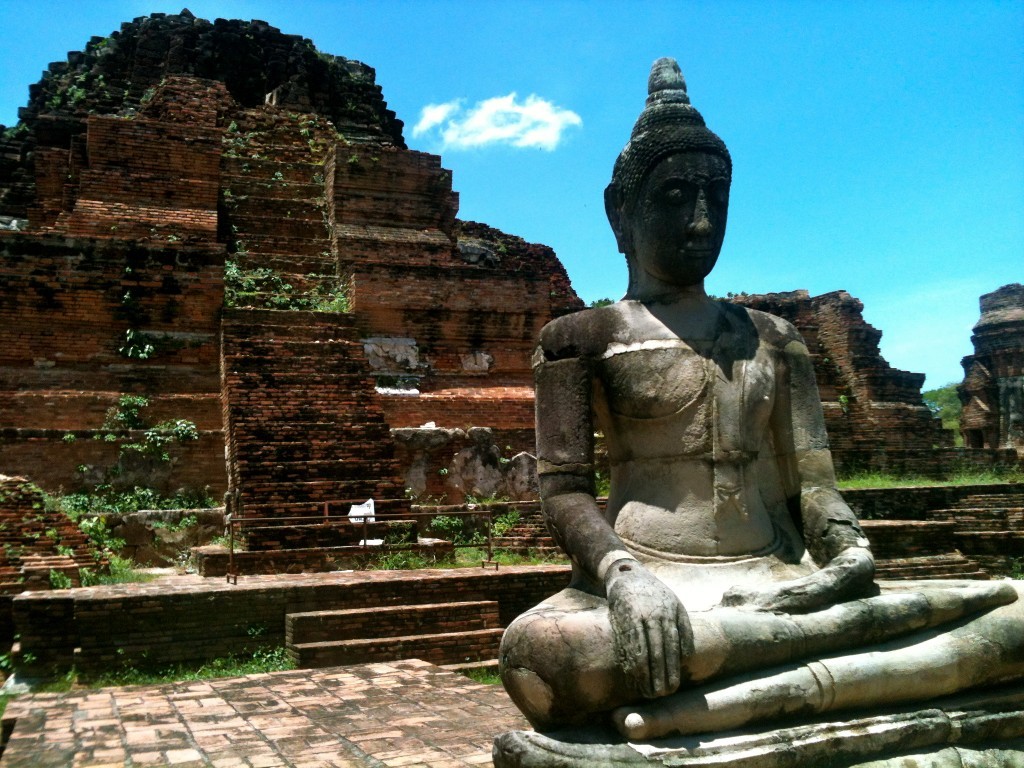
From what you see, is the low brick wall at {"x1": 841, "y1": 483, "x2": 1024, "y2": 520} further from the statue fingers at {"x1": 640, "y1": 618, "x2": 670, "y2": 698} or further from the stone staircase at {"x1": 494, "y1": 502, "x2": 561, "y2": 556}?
the statue fingers at {"x1": 640, "y1": 618, "x2": 670, "y2": 698}

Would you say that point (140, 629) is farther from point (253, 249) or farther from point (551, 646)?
point (253, 249)

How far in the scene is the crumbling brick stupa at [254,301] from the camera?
10.9m

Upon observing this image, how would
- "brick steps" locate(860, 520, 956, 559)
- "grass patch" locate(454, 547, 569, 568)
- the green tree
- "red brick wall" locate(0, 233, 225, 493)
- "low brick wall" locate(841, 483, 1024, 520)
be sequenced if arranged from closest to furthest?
"grass patch" locate(454, 547, 569, 568) → "red brick wall" locate(0, 233, 225, 493) → "brick steps" locate(860, 520, 956, 559) → "low brick wall" locate(841, 483, 1024, 520) → the green tree

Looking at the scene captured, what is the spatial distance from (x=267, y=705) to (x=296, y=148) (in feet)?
48.0

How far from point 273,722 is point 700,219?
11.1 ft

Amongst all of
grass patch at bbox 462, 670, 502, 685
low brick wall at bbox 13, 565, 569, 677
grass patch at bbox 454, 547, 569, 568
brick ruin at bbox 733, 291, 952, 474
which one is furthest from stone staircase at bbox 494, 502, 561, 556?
brick ruin at bbox 733, 291, 952, 474

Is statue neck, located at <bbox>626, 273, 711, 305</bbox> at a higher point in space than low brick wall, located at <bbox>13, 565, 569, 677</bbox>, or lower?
higher

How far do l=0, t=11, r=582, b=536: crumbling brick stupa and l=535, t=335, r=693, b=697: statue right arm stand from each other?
6.73 meters

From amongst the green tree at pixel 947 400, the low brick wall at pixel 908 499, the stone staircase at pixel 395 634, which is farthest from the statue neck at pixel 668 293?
the green tree at pixel 947 400

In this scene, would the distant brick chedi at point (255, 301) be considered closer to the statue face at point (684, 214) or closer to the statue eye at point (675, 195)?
the statue face at point (684, 214)

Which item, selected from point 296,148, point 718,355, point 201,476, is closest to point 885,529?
point 201,476

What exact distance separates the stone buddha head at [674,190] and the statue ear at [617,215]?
2.6 inches

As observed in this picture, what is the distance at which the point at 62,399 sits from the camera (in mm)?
11414

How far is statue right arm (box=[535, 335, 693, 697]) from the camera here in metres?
2.87
